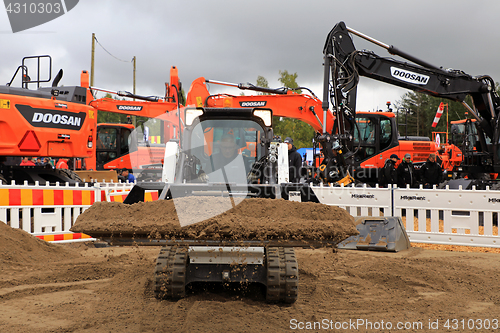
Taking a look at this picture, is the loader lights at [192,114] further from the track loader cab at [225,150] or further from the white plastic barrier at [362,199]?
the white plastic barrier at [362,199]

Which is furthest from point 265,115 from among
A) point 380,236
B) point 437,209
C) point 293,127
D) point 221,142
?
point 293,127

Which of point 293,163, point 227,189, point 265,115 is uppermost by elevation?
point 265,115

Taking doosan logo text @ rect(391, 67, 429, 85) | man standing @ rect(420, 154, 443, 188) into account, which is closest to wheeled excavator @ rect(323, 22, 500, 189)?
doosan logo text @ rect(391, 67, 429, 85)

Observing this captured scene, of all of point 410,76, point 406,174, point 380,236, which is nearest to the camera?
point 380,236

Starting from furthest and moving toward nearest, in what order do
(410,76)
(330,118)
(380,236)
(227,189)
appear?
(330,118) < (410,76) < (380,236) < (227,189)

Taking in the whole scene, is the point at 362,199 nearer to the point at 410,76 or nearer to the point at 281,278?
the point at 410,76

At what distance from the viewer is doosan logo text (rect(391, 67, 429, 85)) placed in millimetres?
11633

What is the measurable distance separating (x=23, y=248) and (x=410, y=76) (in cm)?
1036

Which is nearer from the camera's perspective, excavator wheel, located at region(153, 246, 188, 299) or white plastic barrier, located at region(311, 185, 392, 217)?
excavator wheel, located at region(153, 246, 188, 299)

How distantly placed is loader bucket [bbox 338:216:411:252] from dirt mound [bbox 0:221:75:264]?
496cm

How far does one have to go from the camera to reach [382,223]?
25.3 feet

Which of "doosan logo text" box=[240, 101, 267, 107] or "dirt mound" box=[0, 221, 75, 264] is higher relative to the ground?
"doosan logo text" box=[240, 101, 267, 107]

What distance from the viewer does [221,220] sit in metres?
3.49

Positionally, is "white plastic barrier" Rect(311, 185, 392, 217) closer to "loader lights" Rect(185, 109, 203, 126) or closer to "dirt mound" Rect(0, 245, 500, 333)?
"dirt mound" Rect(0, 245, 500, 333)
